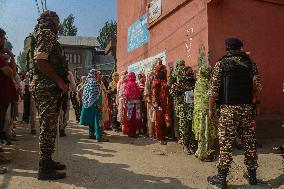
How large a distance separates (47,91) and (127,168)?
1.88 metres

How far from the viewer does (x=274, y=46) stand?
7785mm

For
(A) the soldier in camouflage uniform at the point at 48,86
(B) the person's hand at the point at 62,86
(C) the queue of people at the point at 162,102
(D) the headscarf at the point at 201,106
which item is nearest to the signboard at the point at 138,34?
(C) the queue of people at the point at 162,102

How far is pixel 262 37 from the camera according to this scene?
7660 mm

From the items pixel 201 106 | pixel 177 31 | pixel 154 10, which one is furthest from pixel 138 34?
pixel 201 106

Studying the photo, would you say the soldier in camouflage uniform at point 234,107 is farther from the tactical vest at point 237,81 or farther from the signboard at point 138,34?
the signboard at point 138,34

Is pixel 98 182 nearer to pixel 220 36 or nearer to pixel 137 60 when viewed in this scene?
pixel 220 36

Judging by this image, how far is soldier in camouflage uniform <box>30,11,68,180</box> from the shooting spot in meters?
4.34

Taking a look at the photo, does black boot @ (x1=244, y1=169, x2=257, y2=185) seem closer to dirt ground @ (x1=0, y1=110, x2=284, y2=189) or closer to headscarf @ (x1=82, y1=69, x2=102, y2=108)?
dirt ground @ (x1=0, y1=110, x2=284, y2=189)

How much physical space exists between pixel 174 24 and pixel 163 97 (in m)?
2.30

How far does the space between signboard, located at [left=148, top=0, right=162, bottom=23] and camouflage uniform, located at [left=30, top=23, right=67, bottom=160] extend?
596 centimetres

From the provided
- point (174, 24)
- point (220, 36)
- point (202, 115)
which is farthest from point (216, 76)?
point (174, 24)

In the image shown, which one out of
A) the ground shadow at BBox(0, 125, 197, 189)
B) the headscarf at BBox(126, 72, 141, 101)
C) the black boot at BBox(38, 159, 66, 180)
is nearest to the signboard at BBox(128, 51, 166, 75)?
the headscarf at BBox(126, 72, 141, 101)

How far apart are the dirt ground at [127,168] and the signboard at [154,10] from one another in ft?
13.8

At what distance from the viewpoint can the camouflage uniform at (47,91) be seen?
172 inches
